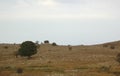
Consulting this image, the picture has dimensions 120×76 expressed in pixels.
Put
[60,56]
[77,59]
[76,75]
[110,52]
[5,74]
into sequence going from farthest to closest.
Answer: [110,52] < [60,56] < [77,59] < [5,74] < [76,75]

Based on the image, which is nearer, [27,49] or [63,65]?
[63,65]

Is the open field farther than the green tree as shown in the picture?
No

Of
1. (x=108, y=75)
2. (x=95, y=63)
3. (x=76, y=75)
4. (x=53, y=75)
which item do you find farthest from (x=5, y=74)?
(x=95, y=63)

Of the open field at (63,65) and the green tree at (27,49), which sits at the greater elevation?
the green tree at (27,49)

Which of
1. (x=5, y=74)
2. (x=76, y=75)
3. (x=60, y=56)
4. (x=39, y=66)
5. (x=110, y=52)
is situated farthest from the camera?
(x=110, y=52)

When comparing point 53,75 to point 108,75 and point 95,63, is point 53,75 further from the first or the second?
point 95,63

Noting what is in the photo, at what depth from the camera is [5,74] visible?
47.2 metres

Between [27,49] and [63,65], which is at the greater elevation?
[27,49]

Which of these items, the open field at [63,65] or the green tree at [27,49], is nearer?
the open field at [63,65]

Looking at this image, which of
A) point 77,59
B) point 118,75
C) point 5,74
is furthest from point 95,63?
point 5,74

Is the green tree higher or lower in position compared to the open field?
higher

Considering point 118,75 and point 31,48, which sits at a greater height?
point 31,48

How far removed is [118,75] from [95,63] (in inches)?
587

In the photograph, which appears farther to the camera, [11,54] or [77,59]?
[11,54]
